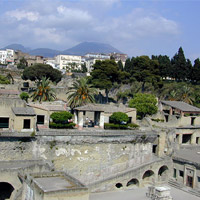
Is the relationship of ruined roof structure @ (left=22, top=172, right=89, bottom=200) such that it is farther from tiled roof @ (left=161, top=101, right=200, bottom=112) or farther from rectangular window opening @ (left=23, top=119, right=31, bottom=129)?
tiled roof @ (left=161, top=101, right=200, bottom=112)

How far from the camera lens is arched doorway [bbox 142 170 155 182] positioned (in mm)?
35500

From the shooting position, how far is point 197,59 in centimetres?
6297

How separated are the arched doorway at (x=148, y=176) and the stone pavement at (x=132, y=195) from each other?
266 centimetres

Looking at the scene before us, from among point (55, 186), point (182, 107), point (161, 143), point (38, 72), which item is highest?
point (38, 72)

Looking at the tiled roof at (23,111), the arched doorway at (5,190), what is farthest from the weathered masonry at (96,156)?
the tiled roof at (23,111)

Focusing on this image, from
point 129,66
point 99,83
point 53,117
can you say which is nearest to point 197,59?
point 129,66

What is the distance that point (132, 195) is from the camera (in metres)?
30.8

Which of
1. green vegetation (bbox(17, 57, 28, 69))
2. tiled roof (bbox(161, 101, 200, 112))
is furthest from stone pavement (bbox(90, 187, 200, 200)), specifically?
green vegetation (bbox(17, 57, 28, 69))

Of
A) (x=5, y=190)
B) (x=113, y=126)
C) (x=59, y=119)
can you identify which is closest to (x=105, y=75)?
(x=113, y=126)

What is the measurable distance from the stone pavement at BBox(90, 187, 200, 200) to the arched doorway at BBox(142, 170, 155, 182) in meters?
2.66

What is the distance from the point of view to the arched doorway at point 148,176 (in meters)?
35.5

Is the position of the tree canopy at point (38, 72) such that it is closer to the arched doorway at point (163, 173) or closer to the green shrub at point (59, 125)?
the green shrub at point (59, 125)

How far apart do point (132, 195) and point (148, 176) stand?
5786 millimetres

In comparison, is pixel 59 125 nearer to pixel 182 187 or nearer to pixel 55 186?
pixel 55 186
